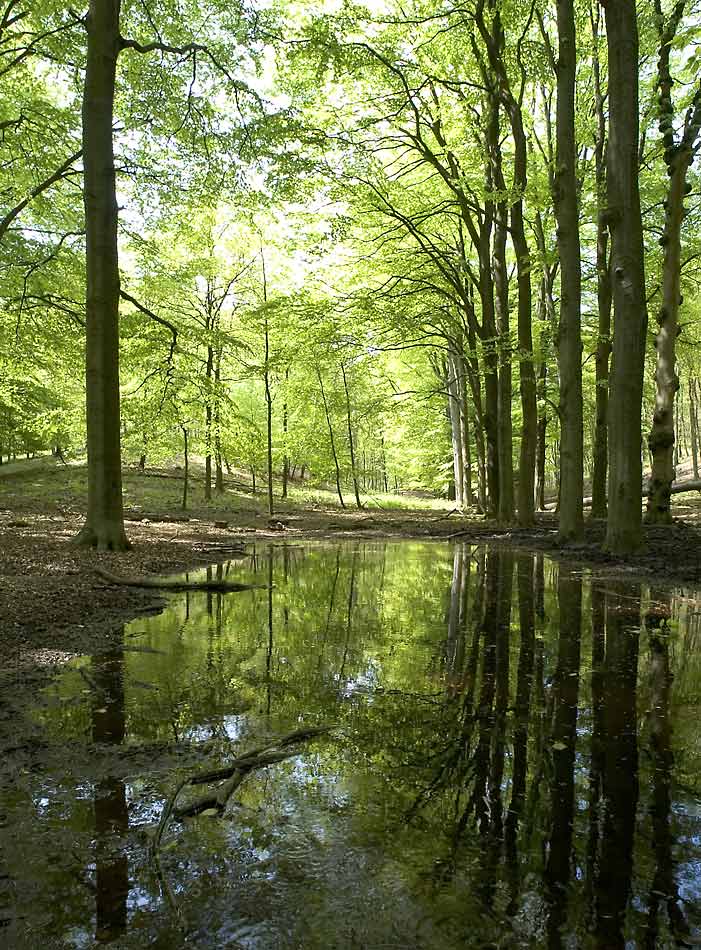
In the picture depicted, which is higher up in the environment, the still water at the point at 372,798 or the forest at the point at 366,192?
the forest at the point at 366,192

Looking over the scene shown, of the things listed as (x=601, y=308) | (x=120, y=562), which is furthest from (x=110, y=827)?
(x=601, y=308)

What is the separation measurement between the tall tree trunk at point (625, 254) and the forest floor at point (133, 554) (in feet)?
5.46

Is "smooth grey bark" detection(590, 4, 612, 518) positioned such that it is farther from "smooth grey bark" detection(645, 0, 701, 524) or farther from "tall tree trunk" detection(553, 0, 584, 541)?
"tall tree trunk" detection(553, 0, 584, 541)

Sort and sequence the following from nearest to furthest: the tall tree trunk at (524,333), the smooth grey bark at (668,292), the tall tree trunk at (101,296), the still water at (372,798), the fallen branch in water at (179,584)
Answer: the still water at (372,798)
the fallen branch in water at (179,584)
the tall tree trunk at (101,296)
the smooth grey bark at (668,292)
the tall tree trunk at (524,333)

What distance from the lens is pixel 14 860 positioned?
192cm

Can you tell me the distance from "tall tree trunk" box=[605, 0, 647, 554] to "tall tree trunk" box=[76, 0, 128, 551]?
25.7 ft

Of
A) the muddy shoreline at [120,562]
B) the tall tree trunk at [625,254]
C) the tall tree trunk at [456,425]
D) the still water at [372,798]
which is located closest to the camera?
the still water at [372,798]

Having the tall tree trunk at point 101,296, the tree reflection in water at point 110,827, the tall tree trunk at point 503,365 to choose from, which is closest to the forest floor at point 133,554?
the tall tree trunk at point 101,296

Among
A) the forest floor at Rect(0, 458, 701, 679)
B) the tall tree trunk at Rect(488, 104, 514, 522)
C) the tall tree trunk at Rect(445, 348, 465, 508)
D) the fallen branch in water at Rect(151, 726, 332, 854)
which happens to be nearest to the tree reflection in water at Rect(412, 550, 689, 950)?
the fallen branch in water at Rect(151, 726, 332, 854)

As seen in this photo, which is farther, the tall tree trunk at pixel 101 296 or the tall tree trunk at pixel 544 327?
the tall tree trunk at pixel 544 327

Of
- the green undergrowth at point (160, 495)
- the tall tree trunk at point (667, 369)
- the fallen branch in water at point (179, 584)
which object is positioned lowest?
the fallen branch in water at point (179, 584)

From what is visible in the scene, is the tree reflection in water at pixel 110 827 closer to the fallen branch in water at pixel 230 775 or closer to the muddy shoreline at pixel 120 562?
the fallen branch in water at pixel 230 775

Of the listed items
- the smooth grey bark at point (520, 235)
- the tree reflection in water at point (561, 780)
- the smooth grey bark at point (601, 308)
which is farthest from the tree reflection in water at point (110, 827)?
the smooth grey bark at point (601, 308)

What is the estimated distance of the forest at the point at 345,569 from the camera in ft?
6.17
